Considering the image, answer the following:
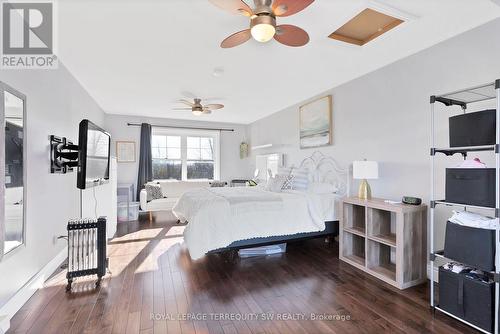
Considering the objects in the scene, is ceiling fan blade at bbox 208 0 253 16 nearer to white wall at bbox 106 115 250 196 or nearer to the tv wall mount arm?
the tv wall mount arm

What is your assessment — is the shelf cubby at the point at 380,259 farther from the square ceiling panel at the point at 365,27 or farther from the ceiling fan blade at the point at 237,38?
the ceiling fan blade at the point at 237,38

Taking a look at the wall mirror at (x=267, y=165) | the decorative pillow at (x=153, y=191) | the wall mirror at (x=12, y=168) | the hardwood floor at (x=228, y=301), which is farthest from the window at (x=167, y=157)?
the wall mirror at (x=12, y=168)

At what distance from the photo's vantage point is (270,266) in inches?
114

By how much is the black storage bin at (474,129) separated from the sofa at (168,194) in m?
4.71

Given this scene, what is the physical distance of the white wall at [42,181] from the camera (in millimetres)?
2012

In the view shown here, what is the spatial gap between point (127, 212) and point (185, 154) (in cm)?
207

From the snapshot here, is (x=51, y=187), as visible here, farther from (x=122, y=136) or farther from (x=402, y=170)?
(x=402, y=170)

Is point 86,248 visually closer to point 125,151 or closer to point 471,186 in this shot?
point 471,186

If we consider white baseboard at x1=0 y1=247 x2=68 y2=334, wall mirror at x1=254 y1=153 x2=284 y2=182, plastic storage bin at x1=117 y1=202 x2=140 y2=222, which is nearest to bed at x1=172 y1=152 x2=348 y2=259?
white baseboard at x1=0 y1=247 x2=68 y2=334

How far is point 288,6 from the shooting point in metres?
1.61

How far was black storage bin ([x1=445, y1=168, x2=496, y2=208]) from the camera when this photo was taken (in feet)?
5.48

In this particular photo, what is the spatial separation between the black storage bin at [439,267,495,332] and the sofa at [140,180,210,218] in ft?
14.9

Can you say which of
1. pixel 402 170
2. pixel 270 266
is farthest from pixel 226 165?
pixel 402 170

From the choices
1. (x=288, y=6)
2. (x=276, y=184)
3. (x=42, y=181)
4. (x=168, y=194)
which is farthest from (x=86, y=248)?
(x=168, y=194)
